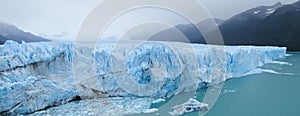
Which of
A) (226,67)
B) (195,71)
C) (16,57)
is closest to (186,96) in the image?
(195,71)

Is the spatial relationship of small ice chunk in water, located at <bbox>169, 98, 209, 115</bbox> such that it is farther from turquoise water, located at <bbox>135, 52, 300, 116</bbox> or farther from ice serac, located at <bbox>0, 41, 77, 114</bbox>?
ice serac, located at <bbox>0, 41, 77, 114</bbox>

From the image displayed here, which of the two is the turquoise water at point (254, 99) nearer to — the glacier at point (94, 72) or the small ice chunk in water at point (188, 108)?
the small ice chunk in water at point (188, 108)

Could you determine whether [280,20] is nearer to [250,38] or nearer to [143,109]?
[250,38]

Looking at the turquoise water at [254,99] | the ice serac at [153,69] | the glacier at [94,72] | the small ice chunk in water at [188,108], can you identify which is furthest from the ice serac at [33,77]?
the small ice chunk in water at [188,108]

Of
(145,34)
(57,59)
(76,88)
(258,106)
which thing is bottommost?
(258,106)

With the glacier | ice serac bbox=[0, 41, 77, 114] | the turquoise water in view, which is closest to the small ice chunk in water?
the turquoise water

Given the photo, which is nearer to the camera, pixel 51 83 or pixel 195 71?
pixel 51 83

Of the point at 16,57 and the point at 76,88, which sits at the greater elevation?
the point at 16,57
